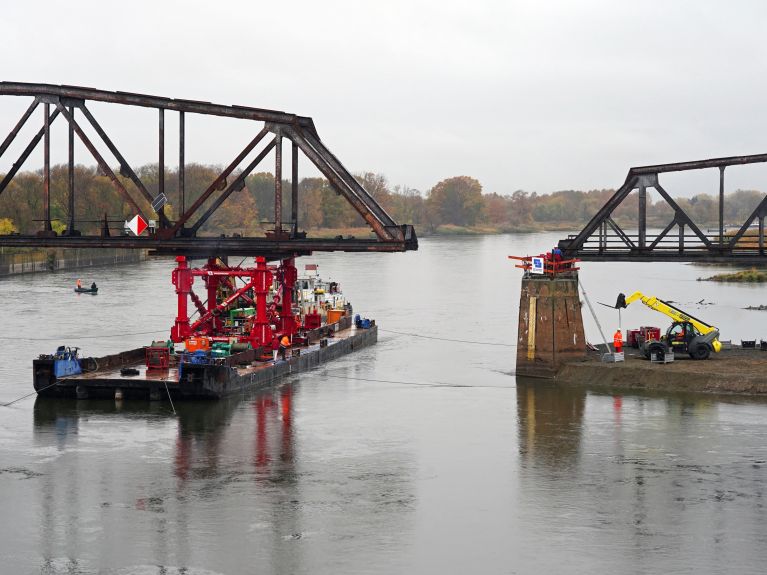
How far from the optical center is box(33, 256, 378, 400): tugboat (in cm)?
4850

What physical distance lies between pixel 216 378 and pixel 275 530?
1801 cm

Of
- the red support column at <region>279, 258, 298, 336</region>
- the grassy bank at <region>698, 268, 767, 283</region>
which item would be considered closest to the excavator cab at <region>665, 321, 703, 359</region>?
the red support column at <region>279, 258, 298, 336</region>

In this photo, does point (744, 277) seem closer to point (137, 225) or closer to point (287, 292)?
point (287, 292)

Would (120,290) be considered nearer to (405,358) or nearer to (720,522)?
(405,358)

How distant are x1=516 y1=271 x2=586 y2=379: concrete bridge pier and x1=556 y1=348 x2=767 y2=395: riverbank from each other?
0.63 m

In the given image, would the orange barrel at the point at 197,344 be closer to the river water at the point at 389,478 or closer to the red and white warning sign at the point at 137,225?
the river water at the point at 389,478

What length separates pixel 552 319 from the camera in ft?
176

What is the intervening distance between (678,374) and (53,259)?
108 meters

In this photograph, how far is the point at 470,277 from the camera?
458ft

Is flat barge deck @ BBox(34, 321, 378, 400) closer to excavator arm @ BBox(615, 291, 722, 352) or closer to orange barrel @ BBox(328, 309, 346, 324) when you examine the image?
excavator arm @ BBox(615, 291, 722, 352)

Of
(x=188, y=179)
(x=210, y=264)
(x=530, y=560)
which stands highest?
(x=188, y=179)

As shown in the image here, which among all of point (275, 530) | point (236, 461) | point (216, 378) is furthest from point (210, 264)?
point (275, 530)

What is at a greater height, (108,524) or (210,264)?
(210,264)

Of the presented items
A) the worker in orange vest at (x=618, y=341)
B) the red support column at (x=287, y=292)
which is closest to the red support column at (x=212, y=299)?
the red support column at (x=287, y=292)
